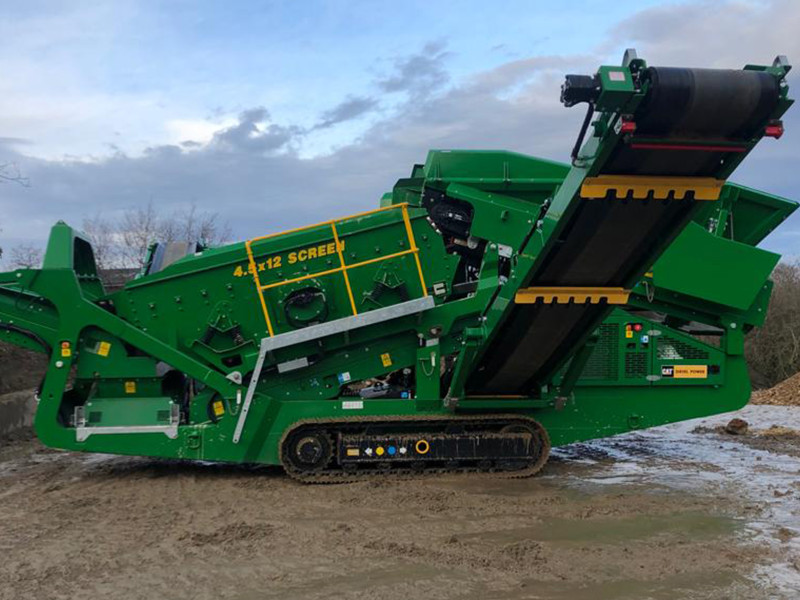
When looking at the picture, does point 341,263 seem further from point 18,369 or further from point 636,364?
point 18,369

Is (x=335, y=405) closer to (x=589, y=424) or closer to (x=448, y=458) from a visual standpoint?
(x=448, y=458)

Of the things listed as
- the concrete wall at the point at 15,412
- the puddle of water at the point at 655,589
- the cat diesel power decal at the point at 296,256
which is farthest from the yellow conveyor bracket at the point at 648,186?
the concrete wall at the point at 15,412

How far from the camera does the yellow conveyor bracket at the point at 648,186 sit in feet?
14.9

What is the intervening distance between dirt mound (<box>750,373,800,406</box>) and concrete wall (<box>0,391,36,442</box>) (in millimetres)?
12580

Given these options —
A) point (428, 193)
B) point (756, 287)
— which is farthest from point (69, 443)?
point (756, 287)

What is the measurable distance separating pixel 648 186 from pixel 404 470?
11.6 feet

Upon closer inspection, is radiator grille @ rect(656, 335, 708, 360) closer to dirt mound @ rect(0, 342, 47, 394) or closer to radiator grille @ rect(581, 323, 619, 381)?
radiator grille @ rect(581, 323, 619, 381)

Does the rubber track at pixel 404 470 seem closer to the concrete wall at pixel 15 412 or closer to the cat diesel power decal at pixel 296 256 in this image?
the cat diesel power decal at pixel 296 256

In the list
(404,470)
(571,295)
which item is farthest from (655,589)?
(404,470)

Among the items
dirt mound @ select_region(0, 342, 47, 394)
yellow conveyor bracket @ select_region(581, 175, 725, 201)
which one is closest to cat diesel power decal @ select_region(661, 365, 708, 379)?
yellow conveyor bracket @ select_region(581, 175, 725, 201)

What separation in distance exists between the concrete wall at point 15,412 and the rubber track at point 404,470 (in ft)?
14.7

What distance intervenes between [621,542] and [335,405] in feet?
9.22

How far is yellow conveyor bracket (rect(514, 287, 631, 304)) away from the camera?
5.52 meters

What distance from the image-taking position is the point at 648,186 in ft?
14.9
